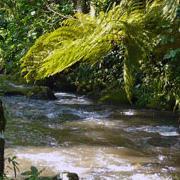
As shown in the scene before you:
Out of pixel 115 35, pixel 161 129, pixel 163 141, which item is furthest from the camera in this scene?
pixel 161 129

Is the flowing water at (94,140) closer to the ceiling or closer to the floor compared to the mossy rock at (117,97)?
closer to the floor

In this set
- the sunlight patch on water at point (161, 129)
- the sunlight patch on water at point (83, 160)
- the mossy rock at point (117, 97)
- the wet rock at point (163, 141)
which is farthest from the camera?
the mossy rock at point (117, 97)

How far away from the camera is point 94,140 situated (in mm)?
6527

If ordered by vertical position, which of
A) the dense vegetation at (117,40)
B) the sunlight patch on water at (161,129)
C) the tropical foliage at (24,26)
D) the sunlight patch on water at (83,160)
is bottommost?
the sunlight patch on water at (83,160)

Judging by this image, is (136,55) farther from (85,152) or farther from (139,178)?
(85,152)

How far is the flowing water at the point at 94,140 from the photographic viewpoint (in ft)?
17.3

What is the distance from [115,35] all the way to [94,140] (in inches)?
105

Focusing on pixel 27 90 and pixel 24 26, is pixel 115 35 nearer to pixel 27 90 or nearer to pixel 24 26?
pixel 27 90

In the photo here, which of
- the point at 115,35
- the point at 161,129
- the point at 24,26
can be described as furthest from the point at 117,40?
the point at 24,26

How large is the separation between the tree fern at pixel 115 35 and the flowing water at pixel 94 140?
135 cm

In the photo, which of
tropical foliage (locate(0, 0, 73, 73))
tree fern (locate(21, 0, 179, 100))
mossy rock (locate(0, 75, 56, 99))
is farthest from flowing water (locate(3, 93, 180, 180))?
tropical foliage (locate(0, 0, 73, 73))

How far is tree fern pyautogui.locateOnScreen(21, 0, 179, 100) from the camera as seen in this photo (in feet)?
13.3

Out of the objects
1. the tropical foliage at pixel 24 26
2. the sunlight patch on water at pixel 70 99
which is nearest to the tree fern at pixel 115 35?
the sunlight patch on water at pixel 70 99

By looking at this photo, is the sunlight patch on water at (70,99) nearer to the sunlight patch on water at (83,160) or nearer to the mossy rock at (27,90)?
the mossy rock at (27,90)
